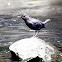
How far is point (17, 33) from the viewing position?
1159 cm

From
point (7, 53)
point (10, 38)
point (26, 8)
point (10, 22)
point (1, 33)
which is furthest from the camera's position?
point (26, 8)

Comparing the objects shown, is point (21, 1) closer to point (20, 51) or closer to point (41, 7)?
point (41, 7)

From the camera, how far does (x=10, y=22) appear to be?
14.0 m

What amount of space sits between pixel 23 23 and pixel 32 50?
6.31 meters

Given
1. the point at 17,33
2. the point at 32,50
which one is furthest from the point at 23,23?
the point at 32,50

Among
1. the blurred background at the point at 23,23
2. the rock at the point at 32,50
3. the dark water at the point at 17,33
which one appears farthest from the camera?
the blurred background at the point at 23,23

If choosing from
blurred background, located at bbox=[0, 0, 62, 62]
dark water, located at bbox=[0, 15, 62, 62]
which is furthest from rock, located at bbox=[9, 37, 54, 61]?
dark water, located at bbox=[0, 15, 62, 62]

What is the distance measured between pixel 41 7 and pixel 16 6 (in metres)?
1.53

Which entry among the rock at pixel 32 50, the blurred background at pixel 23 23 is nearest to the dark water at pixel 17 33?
the blurred background at pixel 23 23

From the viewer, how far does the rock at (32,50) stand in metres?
7.54

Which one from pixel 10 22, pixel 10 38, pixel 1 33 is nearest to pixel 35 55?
pixel 10 38

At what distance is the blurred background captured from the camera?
9.88m

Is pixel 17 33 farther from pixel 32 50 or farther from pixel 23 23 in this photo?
pixel 32 50

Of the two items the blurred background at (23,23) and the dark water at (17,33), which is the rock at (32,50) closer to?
the blurred background at (23,23)
